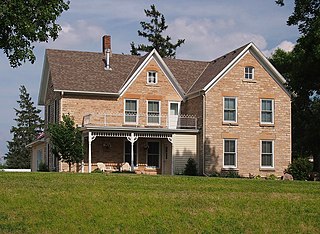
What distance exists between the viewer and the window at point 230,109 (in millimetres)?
39094

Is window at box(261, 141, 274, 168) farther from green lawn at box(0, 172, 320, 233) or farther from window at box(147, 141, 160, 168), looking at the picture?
green lawn at box(0, 172, 320, 233)

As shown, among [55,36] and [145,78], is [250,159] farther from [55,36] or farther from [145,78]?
[55,36]

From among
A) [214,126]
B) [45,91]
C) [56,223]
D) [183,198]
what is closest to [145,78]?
[214,126]

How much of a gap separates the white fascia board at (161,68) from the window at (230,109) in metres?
3.33

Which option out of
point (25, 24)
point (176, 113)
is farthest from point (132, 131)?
point (25, 24)

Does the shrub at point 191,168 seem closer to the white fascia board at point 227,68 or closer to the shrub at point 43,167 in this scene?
the white fascia board at point 227,68

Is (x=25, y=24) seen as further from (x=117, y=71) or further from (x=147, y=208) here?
(x=117, y=71)

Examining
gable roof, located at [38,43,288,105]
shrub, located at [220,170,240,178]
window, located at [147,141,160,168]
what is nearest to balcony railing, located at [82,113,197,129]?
window, located at [147,141,160,168]

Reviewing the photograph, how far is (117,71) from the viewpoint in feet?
135

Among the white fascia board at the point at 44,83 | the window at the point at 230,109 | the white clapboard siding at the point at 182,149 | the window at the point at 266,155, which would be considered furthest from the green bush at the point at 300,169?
the white fascia board at the point at 44,83

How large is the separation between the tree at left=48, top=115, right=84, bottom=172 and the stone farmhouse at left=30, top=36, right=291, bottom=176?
2.48 m

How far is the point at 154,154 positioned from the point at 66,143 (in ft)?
25.5

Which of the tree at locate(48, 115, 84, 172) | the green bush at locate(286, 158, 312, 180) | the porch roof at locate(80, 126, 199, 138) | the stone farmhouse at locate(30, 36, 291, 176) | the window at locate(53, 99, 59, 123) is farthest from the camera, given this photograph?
the window at locate(53, 99, 59, 123)

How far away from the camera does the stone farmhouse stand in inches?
1508
